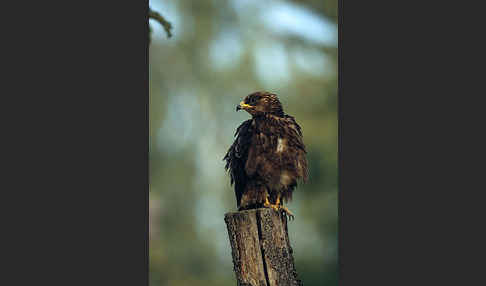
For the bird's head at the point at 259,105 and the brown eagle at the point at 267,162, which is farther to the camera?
the bird's head at the point at 259,105

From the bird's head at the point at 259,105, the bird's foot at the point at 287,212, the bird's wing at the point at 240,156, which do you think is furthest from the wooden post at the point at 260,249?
the bird's head at the point at 259,105

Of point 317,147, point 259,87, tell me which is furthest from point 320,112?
point 259,87

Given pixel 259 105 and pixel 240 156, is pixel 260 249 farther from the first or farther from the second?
pixel 259 105

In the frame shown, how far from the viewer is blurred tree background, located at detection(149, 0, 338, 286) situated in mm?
5766

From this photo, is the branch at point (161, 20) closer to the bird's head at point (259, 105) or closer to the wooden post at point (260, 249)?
the wooden post at point (260, 249)

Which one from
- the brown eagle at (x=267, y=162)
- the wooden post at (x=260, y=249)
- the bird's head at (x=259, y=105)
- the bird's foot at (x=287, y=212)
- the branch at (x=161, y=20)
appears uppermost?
the branch at (x=161, y=20)

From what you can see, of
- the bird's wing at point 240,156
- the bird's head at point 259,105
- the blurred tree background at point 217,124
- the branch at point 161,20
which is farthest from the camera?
the blurred tree background at point 217,124

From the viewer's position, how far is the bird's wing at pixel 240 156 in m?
3.89

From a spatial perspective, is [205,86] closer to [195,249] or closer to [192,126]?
[192,126]

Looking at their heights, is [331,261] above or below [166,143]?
below

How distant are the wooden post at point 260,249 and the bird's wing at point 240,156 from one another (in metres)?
0.67

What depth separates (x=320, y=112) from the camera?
630cm

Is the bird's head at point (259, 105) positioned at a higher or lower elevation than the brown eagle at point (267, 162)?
higher

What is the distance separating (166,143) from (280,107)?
170 inches
